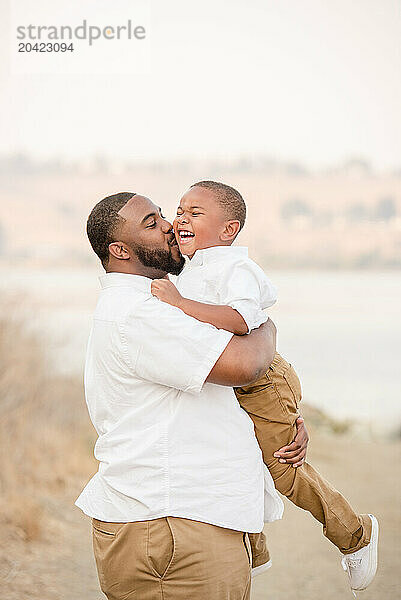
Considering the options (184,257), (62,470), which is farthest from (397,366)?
(184,257)

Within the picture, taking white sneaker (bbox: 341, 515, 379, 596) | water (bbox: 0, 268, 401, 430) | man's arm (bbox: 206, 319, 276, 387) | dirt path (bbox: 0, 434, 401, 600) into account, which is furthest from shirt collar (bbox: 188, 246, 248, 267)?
water (bbox: 0, 268, 401, 430)

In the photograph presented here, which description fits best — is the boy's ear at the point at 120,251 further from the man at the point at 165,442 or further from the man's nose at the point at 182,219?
the man's nose at the point at 182,219

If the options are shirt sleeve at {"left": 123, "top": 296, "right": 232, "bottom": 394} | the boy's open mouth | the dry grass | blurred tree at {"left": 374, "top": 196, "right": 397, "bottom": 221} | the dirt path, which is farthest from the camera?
blurred tree at {"left": 374, "top": 196, "right": 397, "bottom": 221}

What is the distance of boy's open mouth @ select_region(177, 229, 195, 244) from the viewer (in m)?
1.75

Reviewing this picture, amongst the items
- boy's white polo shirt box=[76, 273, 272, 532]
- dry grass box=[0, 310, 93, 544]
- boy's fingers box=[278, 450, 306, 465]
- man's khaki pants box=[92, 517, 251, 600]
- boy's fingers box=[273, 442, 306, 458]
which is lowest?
dry grass box=[0, 310, 93, 544]

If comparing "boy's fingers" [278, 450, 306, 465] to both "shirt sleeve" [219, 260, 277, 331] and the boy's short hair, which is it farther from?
the boy's short hair

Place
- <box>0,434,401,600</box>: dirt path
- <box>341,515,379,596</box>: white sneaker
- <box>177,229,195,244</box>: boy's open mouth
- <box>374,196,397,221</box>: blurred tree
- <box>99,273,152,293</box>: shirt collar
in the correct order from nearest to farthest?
<box>99,273,152,293</box>: shirt collar
<box>177,229,195,244</box>: boy's open mouth
<box>341,515,379,596</box>: white sneaker
<box>0,434,401,600</box>: dirt path
<box>374,196,397,221</box>: blurred tree

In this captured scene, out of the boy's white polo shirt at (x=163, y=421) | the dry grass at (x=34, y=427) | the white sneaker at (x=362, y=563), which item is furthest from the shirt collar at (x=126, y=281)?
the dry grass at (x=34, y=427)

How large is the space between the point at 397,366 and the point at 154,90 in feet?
6.63

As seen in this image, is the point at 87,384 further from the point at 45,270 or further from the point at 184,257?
the point at 45,270

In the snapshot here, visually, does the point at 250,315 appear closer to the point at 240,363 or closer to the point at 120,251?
the point at 240,363

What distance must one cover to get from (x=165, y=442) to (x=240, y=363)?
0.21 metres

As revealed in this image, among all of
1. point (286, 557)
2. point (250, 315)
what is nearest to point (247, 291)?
point (250, 315)

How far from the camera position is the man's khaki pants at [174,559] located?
1.58 m
